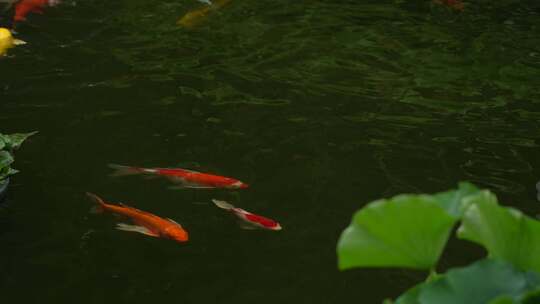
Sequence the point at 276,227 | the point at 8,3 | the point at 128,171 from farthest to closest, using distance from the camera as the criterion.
A: the point at 8,3
the point at 128,171
the point at 276,227

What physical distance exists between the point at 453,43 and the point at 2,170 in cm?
443

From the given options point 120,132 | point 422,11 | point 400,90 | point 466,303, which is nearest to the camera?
point 466,303

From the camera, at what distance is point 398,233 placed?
3.37ft

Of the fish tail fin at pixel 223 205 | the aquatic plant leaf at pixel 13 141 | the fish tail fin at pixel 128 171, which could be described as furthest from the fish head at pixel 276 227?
the aquatic plant leaf at pixel 13 141

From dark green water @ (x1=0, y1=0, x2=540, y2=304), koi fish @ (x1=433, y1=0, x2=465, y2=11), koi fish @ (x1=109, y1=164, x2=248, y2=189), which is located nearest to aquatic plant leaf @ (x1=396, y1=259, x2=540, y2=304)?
dark green water @ (x1=0, y1=0, x2=540, y2=304)

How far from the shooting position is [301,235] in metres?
3.63

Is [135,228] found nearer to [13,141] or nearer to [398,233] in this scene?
[13,141]

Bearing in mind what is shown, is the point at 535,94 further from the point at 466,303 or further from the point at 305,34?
the point at 466,303

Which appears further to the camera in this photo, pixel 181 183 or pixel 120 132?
pixel 120 132

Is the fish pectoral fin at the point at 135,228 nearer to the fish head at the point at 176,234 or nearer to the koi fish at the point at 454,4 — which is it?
the fish head at the point at 176,234

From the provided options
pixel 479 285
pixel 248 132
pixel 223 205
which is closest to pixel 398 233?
pixel 479 285

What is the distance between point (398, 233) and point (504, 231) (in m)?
0.14

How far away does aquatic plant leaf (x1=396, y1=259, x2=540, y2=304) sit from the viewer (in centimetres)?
100

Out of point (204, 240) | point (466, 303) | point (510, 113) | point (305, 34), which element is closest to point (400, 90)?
point (510, 113)
